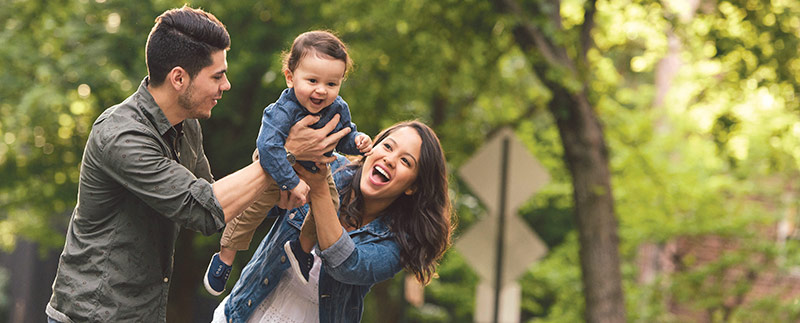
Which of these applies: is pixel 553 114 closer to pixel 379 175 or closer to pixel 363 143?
pixel 379 175

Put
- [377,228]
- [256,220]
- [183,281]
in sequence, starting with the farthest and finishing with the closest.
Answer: [183,281], [377,228], [256,220]

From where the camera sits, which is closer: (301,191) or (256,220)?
(301,191)

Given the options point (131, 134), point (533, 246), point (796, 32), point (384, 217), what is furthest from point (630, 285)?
point (131, 134)

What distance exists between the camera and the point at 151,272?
3.48m

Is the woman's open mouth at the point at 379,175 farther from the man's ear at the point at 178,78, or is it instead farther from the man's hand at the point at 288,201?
the man's ear at the point at 178,78

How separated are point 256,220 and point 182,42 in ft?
2.72

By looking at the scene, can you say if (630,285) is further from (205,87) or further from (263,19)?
(205,87)

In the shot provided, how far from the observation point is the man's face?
137 inches

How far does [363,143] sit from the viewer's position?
3.77 metres

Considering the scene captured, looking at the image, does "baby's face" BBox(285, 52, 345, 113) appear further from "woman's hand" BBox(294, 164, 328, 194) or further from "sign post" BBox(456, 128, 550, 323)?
"sign post" BBox(456, 128, 550, 323)

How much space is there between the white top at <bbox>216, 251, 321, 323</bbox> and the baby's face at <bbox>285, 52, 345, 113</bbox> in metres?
0.72

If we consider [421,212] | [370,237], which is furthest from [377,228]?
[421,212]

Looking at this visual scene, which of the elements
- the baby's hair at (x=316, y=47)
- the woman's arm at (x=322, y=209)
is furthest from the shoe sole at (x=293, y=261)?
the baby's hair at (x=316, y=47)

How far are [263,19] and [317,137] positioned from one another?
35.3 ft
